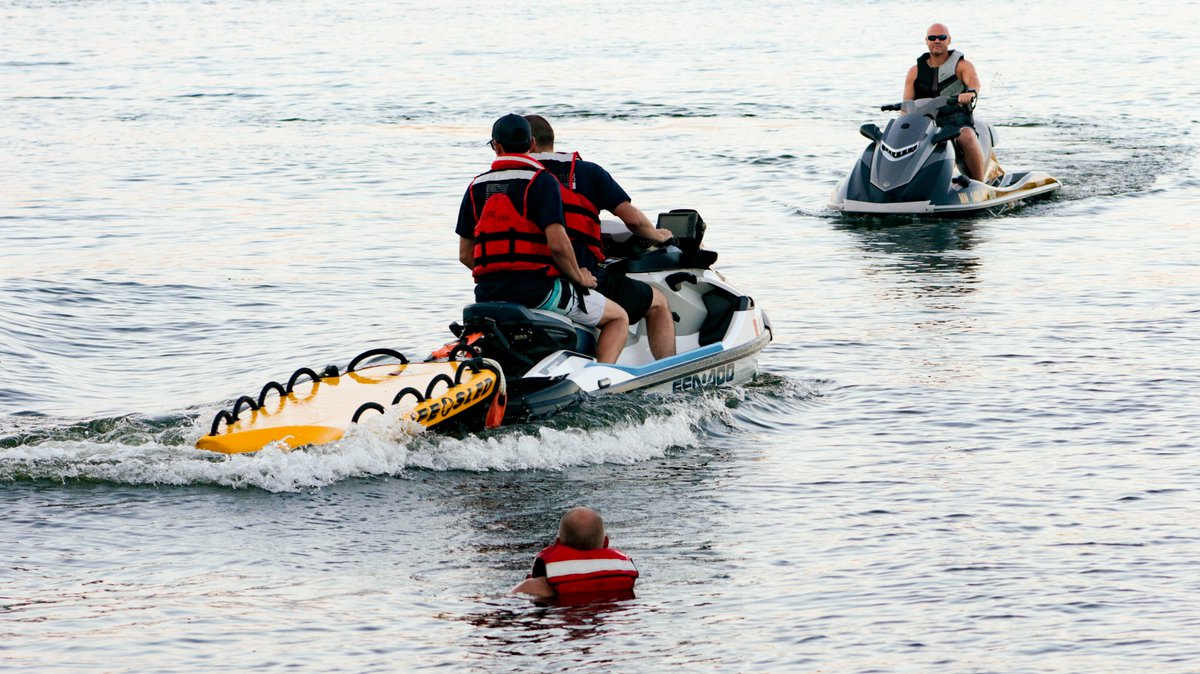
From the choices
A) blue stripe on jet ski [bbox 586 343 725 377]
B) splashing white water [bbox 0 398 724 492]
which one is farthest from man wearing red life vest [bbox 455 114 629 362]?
splashing white water [bbox 0 398 724 492]

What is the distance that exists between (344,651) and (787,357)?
6.04 metres

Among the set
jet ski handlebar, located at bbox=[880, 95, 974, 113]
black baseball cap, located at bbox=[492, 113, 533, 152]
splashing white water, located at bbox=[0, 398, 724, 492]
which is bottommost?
splashing white water, located at bbox=[0, 398, 724, 492]

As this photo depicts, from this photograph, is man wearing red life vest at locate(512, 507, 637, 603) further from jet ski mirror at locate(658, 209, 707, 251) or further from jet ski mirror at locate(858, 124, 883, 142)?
jet ski mirror at locate(858, 124, 883, 142)

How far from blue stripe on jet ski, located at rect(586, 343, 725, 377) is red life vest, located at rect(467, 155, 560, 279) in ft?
2.34

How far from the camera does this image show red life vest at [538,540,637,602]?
6.70 metres

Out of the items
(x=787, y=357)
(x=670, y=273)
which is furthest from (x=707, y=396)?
(x=787, y=357)

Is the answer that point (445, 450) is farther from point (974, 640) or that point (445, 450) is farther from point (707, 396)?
point (974, 640)

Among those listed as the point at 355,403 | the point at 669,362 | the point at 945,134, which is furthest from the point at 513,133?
the point at 945,134

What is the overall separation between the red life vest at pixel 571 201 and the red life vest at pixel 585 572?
9.30ft

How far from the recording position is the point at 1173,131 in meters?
23.8

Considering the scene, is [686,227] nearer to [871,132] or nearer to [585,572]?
[585,572]

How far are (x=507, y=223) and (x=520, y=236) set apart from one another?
0.34ft

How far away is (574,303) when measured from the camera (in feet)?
30.7

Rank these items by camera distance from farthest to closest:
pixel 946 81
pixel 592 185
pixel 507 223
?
pixel 946 81 → pixel 592 185 → pixel 507 223
